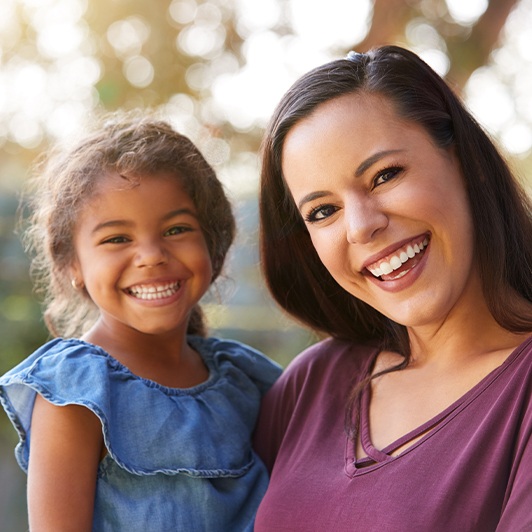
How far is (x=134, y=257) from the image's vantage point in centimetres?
232

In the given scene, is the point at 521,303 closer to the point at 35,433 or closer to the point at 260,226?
the point at 260,226

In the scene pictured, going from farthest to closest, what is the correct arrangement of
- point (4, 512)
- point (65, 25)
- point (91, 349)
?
point (65, 25) < point (4, 512) < point (91, 349)

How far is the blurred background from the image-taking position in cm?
499

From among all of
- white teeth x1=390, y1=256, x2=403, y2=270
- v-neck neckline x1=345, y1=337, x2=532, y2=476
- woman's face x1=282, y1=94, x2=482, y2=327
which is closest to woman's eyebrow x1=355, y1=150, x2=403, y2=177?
woman's face x1=282, y1=94, x2=482, y2=327

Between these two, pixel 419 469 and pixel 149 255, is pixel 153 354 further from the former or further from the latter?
pixel 419 469

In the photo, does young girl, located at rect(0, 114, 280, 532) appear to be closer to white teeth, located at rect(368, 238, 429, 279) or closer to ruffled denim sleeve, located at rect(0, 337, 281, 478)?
ruffled denim sleeve, located at rect(0, 337, 281, 478)

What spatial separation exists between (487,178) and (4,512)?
3670 millimetres

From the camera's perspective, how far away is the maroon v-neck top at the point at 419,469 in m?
1.63

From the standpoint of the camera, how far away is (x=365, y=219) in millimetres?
1919

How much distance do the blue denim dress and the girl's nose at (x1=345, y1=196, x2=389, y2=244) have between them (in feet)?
2.34

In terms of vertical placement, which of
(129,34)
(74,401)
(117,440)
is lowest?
(117,440)

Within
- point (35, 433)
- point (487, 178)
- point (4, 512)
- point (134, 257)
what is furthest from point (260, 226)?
point (4, 512)

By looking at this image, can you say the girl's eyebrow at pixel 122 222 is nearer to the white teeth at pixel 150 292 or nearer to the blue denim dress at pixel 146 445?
the white teeth at pixel 150 292

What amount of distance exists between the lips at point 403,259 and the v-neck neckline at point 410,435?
1.01ft
